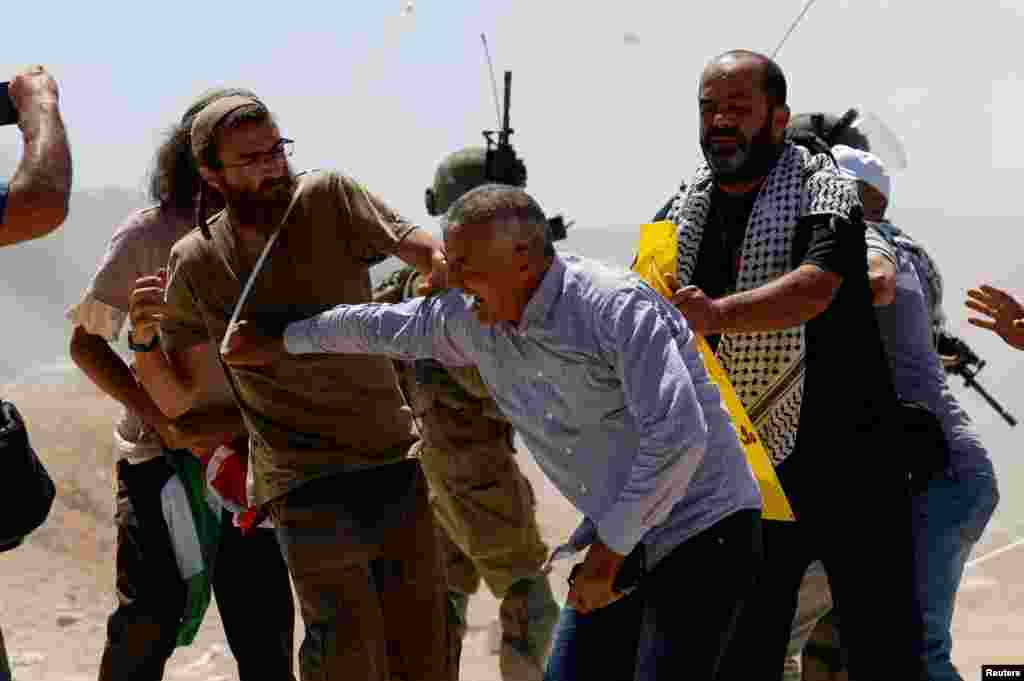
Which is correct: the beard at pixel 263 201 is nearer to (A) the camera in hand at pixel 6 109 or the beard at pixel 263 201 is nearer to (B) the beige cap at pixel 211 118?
(B) the beige cap at pixel 211 118

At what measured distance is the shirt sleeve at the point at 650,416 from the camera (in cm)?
297

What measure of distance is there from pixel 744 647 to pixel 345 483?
1.05 metres

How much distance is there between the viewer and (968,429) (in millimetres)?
4172

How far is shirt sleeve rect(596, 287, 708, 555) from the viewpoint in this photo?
2.97 metres

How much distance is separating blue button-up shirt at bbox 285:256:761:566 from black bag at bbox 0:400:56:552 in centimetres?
90

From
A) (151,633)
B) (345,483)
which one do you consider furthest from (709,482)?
(151,633)

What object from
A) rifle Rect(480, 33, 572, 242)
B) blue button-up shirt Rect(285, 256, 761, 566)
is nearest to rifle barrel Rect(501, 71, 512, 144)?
rifle Rect(480, 33, 572, 242)

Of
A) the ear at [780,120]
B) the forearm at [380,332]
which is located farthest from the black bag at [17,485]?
the ear at [780,120]

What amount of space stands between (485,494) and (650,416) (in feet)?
8.39

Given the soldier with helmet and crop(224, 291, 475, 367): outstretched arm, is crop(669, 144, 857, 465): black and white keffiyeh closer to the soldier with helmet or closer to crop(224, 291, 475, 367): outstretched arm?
crop(224, 291, 475, 367): outstretched arm

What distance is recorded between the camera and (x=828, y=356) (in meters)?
3.83

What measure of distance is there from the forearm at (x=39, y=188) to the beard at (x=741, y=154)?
1.56 m

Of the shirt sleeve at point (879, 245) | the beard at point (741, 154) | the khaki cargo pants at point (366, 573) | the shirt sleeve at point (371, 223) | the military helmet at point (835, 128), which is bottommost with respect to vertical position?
the khaki cargo pants at point (366, 573)

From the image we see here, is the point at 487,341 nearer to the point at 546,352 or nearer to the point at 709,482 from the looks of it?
the point at 546,352
